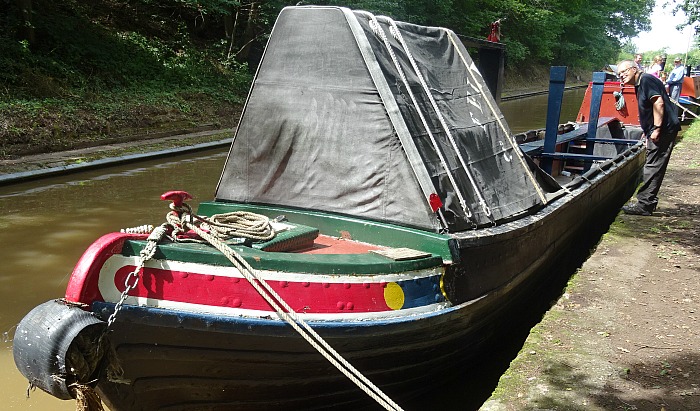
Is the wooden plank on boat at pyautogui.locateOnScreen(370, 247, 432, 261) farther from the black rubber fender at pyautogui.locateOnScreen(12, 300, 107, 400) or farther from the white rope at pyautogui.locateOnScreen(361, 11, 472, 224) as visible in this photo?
the black rubber fender at pyautogui.locateOnScreen(12, 300, 107, 400)

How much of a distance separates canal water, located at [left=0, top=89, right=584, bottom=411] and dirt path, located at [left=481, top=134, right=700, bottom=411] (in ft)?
11.0

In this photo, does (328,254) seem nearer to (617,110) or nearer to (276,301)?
(276,301)

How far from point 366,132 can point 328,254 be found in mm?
1047

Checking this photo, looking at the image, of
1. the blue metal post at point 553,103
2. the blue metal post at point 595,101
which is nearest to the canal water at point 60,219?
the blue metal post at point 553,103

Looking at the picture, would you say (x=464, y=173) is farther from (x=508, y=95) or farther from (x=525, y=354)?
(x=508, y=95)

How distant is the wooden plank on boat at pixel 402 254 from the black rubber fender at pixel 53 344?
1701 millimetres

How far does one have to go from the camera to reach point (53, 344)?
2584 mm

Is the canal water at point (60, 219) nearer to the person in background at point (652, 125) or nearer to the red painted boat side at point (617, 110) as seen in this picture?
the person in background at point (652, 125)

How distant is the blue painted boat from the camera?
2965 millimetres

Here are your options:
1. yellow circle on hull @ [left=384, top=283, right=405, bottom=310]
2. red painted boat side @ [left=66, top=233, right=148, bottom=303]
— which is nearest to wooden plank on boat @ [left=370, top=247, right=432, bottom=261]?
yellow circle on hull @ [left=384, top=283, right=405, bottom=310]

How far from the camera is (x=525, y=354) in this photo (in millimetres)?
3881

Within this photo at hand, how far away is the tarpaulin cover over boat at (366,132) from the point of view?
4.06 m

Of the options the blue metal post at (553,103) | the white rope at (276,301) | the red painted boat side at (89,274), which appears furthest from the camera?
the blue metal post at (553,103)

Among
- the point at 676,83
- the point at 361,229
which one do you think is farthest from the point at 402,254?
the point at 676,83
